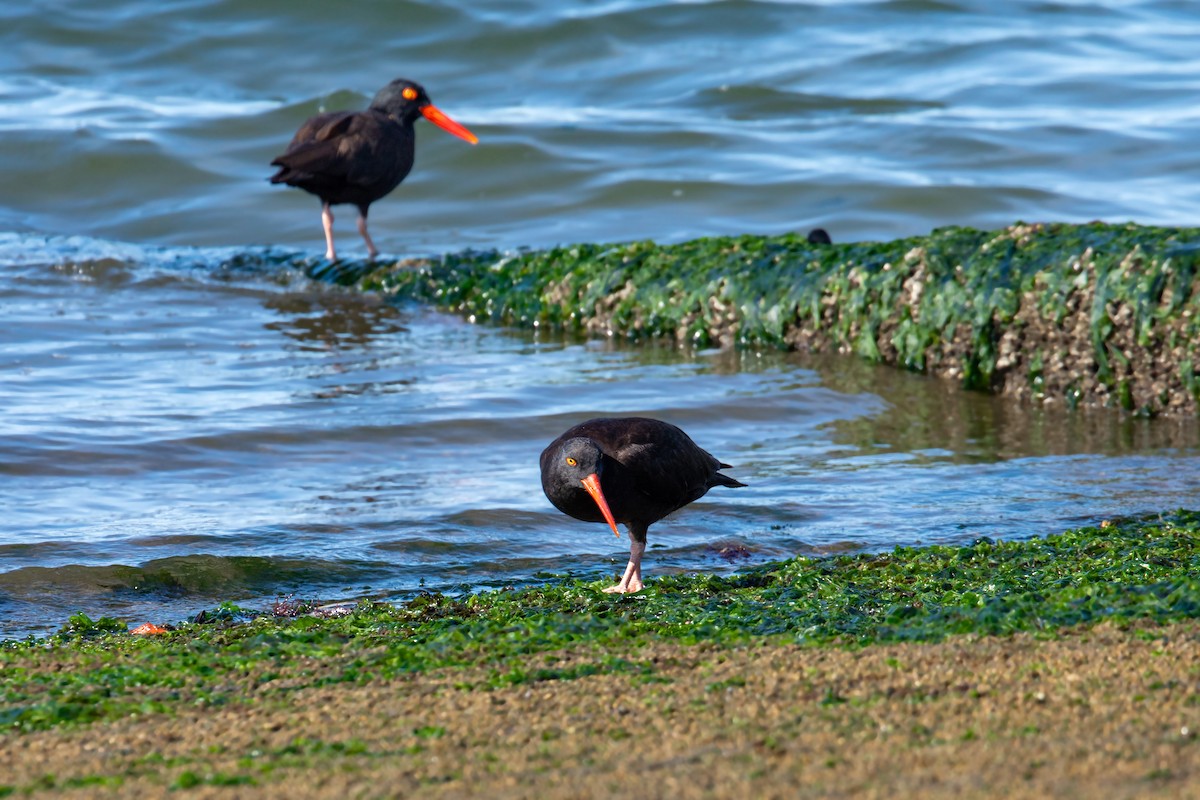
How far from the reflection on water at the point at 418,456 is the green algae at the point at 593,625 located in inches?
22.8

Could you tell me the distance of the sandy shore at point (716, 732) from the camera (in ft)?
8.51

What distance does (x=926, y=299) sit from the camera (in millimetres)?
8125

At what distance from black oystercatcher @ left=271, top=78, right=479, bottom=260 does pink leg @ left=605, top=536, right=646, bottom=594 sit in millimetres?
6593

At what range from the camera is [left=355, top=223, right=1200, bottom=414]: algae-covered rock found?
24.0ft

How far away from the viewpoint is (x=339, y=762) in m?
2.82

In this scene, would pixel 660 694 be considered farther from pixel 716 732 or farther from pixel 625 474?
pixel 625 474

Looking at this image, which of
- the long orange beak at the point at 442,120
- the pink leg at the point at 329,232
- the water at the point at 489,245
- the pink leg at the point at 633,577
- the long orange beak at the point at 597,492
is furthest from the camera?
the long orange beak at the point at 442,120

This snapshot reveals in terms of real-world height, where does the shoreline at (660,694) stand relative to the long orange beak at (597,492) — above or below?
below

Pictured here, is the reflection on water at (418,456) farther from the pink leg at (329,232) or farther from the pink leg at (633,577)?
the pink leg at (329,232)

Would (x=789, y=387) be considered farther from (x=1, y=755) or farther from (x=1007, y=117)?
(x=1007, y=117)

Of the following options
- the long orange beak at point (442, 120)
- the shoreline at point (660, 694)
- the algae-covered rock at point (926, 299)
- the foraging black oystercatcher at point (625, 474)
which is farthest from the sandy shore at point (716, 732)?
the long orange beak at point (442, 120)

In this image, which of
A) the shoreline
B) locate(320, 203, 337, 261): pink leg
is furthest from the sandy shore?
locate(320, 203, 337, 261): pink leg

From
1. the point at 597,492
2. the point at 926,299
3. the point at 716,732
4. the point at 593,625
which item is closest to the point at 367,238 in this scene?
the point at 926,299

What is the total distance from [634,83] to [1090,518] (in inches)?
503
